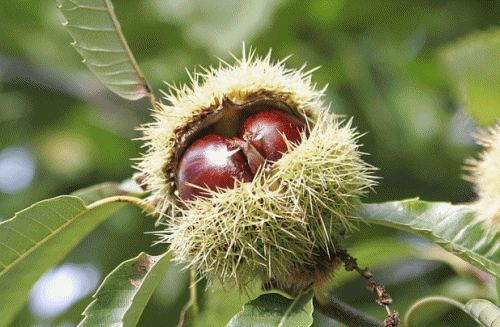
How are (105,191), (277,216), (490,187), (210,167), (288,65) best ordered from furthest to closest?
(288,65)
(105,191)
(490,187)
(210,167)
(277,216)

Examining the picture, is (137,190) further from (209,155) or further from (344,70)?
(344,70)

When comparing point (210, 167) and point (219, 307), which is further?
point (219, 307)

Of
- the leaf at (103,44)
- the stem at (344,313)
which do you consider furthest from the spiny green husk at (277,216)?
the leaf at (103,44)

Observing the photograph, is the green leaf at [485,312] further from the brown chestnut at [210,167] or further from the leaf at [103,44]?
the leaf at [103,44]

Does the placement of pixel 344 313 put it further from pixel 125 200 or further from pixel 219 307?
pixel 125 200

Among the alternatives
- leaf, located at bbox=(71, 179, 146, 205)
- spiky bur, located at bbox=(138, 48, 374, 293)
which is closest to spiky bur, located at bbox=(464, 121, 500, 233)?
spiky bur, located at bbox=(138, 48, 374, 293)

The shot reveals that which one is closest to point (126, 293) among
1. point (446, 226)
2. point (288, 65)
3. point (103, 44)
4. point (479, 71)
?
point (103, 44)
